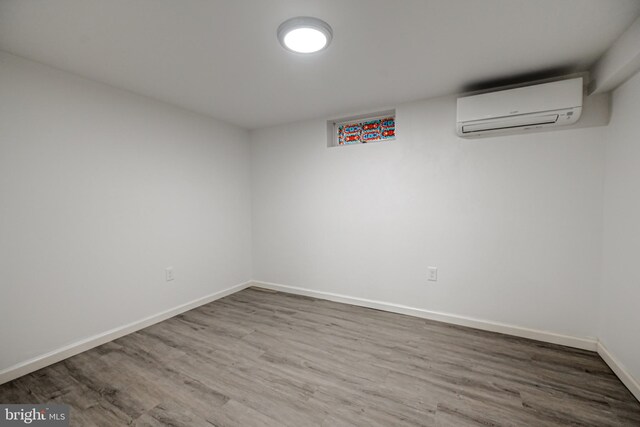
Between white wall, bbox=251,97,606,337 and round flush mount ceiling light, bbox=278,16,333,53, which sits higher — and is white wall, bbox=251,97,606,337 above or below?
below

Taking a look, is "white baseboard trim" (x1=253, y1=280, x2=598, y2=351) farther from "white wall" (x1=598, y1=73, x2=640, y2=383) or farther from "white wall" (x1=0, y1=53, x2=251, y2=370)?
"white wall" (x1=0, y1=53, x2=251, y2=370)

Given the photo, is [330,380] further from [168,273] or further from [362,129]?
[362,129]

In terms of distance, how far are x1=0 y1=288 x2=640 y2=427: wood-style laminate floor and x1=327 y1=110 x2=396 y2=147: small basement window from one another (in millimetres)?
2065

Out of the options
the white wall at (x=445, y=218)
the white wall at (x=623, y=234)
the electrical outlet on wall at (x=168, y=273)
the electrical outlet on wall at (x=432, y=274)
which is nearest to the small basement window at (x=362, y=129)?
the white wall at (x=445, y=218)

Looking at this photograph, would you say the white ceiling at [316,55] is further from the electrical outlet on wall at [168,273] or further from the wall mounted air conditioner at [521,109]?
the electrical outlet on wall at [168,273]

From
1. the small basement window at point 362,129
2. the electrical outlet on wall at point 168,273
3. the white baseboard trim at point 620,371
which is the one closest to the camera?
the white baseboard trim at point 620,371

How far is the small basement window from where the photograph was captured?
3.02 m

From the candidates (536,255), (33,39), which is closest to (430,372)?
(536,255)

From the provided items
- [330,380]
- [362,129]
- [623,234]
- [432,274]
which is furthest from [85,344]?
[623,234]

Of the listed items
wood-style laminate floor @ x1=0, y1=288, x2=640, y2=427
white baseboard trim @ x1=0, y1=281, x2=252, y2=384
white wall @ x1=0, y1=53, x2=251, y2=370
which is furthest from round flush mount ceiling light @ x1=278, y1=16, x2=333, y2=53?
white baseboard trim @ x1=0, y1=281, x2=252, y2=384

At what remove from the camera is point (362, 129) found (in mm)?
3195

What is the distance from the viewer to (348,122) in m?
3.28

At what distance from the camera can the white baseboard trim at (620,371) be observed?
163cm

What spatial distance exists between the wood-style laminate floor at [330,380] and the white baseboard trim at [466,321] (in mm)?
83
